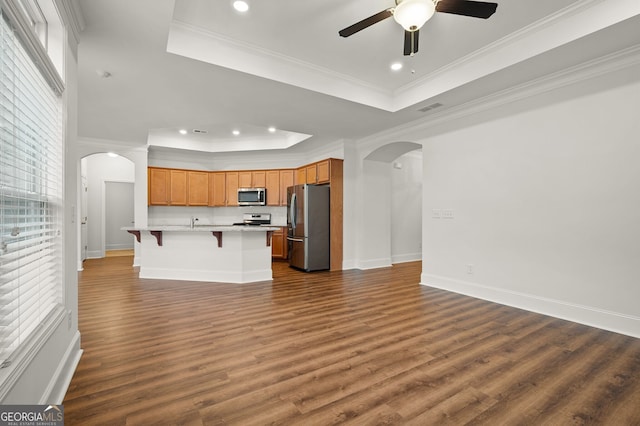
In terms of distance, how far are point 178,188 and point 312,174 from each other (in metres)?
3.41

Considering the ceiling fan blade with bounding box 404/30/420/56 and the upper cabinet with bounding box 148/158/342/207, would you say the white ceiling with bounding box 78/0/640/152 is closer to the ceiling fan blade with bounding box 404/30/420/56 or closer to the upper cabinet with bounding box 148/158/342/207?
the ceiling fan blade with bounding box 404/30/420/56

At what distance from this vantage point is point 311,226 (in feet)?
18.9

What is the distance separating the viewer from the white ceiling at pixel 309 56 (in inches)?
99.7

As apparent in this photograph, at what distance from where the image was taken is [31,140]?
4.86 feet

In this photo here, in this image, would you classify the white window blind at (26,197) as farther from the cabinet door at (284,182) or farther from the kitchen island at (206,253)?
the cabinet door at (284,182)

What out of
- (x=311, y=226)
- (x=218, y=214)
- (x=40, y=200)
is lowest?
(x=311, y=226)

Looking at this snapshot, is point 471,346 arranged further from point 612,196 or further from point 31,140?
point 31,140

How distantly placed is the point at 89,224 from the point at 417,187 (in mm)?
8689

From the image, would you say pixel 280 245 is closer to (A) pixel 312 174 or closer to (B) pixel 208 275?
(A) pixel 312 174

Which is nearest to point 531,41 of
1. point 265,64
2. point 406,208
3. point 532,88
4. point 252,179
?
point 532,88

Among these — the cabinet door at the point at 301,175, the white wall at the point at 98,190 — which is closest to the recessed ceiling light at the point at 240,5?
the cabinet door at the point at 301,175

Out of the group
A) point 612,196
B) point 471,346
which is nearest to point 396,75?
point 612,196

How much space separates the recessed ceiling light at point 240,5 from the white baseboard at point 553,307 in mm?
4155

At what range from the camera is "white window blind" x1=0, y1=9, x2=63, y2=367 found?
120cm
